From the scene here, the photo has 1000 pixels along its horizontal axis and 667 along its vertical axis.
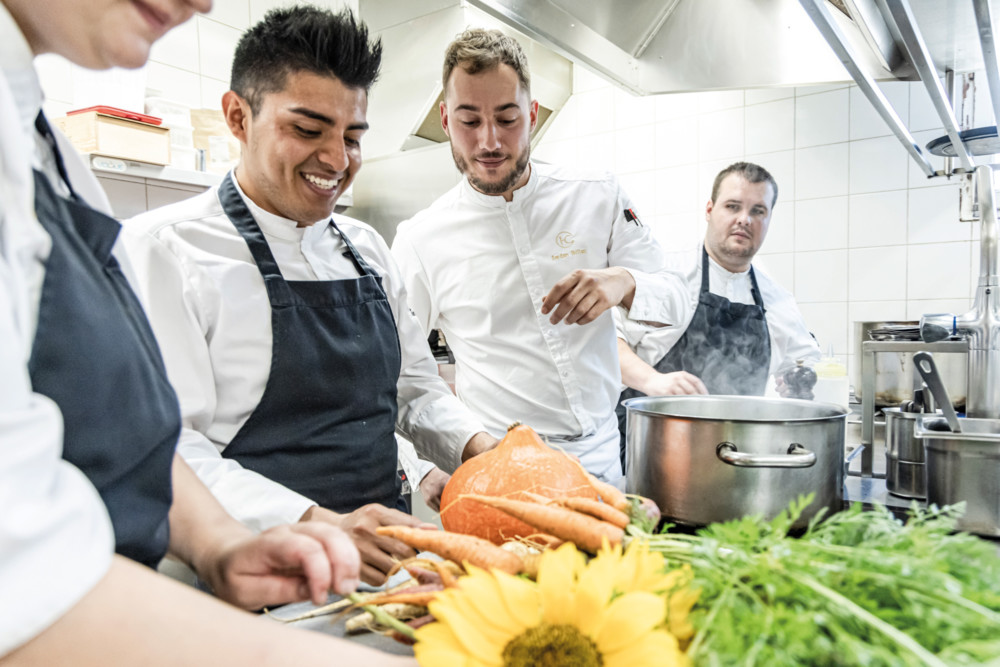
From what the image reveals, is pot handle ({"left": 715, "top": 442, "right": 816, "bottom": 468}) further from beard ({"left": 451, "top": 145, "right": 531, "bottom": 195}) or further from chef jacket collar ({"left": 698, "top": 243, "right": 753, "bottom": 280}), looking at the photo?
chef jacket collar ({"left": 698, "top": 243, "right": 753, "bottom": 280})

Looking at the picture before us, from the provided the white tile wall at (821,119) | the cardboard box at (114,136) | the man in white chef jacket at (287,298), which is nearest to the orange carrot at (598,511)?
the man in white chef jacket at (287,298)

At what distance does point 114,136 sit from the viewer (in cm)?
231

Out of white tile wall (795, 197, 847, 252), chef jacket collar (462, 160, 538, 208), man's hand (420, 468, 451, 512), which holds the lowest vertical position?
man's hand (420, 468, 451, 512)

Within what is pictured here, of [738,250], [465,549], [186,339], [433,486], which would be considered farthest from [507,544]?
[738,250]

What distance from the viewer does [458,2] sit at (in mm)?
3244

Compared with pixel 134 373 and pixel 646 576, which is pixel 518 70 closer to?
pixel 134 373

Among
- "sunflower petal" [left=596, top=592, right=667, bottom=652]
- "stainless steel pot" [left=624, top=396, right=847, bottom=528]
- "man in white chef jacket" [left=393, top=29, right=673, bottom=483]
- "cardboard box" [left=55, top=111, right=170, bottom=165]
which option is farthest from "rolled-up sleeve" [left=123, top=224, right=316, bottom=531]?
"cardboard box" [left=55, top=111, right=170, bottom=165]

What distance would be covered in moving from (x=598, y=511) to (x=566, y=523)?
53 millimetres

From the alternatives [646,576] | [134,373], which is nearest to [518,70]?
[134,373]

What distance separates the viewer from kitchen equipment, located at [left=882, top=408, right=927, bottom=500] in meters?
1.25

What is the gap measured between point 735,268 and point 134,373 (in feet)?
7.71

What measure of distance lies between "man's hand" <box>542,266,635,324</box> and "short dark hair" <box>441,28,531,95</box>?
568 millimetres

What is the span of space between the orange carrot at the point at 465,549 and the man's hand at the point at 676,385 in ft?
3.15

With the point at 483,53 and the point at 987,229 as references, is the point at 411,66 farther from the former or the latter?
the point at 987,229
